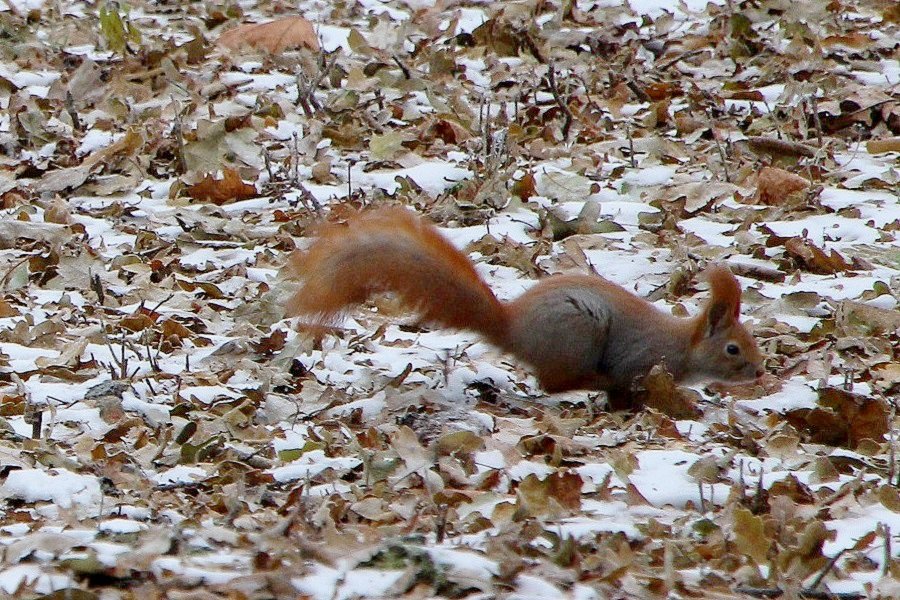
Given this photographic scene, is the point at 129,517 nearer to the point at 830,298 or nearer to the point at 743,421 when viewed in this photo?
the point at 743,421

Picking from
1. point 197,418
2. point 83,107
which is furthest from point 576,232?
point 83,107

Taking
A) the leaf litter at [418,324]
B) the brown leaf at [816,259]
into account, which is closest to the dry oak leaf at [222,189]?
the leaf litter at [418,324]

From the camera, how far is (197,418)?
350 centimetres

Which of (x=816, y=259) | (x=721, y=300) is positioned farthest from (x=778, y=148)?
(x=721, y=300)

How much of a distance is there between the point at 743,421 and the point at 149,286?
1.92m

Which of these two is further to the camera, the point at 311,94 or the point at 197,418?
the point at 311,94

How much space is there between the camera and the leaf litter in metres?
2.66

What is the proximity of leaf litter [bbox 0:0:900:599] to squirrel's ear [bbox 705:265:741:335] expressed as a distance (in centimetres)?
20

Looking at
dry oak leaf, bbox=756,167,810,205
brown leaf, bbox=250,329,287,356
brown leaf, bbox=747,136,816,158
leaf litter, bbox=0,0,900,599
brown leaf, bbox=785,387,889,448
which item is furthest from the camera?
brown leaf, bbox=747,136,816,158

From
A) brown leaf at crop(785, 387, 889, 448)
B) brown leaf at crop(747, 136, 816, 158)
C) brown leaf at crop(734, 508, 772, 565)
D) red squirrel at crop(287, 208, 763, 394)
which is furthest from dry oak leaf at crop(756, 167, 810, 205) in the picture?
brown leaf at crop(734, 508, 772, 565)

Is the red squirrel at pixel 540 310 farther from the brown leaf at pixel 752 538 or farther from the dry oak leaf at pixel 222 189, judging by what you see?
the dry oak leaf at pixel 222 189

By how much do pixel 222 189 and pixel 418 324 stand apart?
4.83 ft

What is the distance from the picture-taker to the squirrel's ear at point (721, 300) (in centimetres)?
390

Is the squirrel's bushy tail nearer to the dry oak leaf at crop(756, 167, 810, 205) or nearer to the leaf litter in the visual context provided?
the leaf litter
